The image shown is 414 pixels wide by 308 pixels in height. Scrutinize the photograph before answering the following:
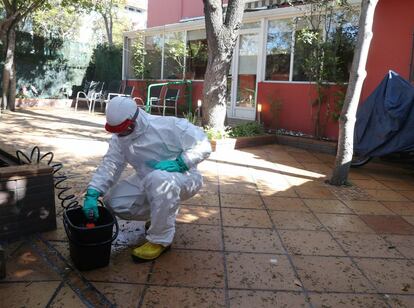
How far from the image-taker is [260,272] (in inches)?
116

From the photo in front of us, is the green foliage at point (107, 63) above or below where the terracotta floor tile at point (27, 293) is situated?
above

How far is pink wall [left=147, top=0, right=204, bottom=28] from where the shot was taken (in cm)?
1435

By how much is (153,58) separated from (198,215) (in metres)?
10.9

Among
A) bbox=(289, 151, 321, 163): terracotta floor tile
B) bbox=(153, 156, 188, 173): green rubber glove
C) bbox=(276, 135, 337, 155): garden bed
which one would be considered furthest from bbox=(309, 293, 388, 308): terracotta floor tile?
bbox=(276, 135, 337, 155): garden bed

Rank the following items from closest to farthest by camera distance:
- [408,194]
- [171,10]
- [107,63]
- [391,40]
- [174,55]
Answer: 1. [408,194]
2. [391,40]
3. [174,55]
4. [171,10]
5. [107,63]

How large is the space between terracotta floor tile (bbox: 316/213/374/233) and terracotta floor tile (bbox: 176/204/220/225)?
105cm

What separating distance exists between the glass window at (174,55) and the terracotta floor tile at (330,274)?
33.4 feet

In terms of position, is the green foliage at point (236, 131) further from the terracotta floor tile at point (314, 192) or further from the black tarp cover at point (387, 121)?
the terracotta floor tile at point (314, 192)

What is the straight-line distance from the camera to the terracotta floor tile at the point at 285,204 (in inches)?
176

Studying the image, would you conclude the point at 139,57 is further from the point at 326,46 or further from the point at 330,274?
the point at 330,274

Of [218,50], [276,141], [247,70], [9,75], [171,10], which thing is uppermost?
[171,10]

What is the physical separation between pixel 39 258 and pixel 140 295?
87 centimetres

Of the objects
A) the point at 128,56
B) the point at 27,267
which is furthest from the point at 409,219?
the point at 128,56

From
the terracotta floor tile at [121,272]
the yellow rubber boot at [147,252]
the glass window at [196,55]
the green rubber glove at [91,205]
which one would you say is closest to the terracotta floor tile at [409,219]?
the yellow rubber boot at [147,252]
